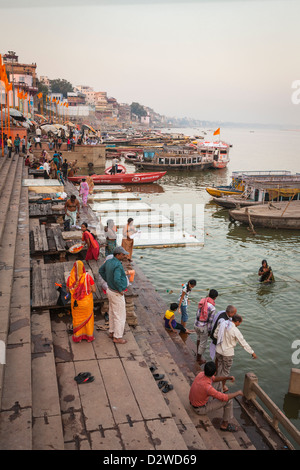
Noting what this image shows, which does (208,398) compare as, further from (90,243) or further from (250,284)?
(250,284)

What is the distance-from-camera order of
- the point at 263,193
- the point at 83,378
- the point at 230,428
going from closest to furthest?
the point at 83,378 → the point at 230,428 → the point at 263,193

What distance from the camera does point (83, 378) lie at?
16.7 feet

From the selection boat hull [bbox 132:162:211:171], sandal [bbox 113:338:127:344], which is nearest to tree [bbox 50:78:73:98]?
boat hull [bbox 132:162:211:171]

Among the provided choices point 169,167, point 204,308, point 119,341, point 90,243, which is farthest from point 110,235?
point 169,167

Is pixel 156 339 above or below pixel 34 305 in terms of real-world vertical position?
below

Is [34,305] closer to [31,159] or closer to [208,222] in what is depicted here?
[208,222]

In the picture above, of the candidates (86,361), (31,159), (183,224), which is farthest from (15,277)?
(31,159)

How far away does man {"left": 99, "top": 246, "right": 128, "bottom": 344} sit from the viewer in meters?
5.82

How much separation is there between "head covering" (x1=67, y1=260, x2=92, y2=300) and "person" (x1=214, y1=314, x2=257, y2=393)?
88.7 inches

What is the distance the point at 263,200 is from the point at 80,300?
1947 cm

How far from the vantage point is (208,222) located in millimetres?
21594

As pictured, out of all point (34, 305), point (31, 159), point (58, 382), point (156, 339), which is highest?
point (31, 159)

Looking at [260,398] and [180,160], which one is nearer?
[260,398]
